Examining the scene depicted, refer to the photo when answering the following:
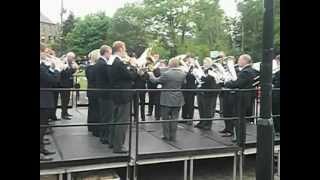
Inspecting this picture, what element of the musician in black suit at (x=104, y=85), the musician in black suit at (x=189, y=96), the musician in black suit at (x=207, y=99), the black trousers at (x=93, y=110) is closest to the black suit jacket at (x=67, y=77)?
the black trousers at (x=93, y=110)

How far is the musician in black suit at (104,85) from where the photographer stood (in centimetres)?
260

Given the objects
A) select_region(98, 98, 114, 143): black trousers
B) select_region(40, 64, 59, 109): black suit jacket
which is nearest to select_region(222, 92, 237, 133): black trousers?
select_region(98, 98, 114, 143): black trousers

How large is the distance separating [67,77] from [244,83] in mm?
1440

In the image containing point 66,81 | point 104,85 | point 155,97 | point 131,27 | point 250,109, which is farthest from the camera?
point 131,27

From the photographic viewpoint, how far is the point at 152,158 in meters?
2.60

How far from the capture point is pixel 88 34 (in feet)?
13.4

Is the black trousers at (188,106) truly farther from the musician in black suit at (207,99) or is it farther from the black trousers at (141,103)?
the black trousers at (141,103)

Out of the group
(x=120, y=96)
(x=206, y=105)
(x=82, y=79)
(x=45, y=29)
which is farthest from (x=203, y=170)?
(x=45, y=29)

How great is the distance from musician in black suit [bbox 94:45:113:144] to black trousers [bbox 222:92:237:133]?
0.97 metres

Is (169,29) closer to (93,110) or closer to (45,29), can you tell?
(93,110)

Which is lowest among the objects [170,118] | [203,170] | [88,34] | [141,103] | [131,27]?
[203,170]
